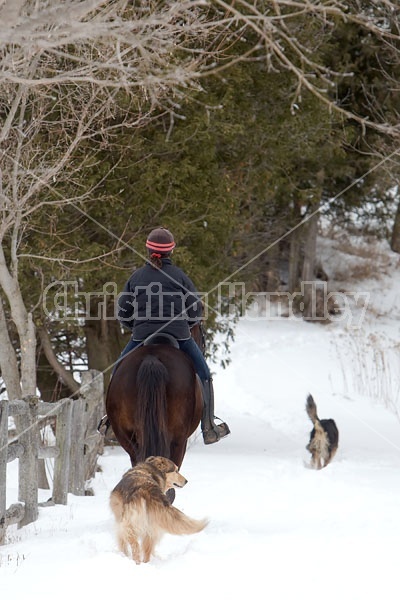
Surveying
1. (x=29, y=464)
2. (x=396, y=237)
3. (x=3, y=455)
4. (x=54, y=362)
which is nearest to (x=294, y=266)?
(x=396, y=237)

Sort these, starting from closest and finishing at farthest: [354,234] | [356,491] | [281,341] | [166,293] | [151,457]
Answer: [151,457], [166,293], [356,491], [281,341], [354,234]

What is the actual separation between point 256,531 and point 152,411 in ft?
5.10

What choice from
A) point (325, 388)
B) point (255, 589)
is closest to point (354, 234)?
point (325, 388)

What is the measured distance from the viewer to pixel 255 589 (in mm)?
5281

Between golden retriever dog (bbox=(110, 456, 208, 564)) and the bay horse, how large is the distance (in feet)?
2.57

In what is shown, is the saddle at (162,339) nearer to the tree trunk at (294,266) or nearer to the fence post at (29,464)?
the fence post at (29,464)

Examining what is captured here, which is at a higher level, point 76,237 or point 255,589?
point 76,237

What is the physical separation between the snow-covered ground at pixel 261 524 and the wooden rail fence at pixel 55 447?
10.2 inches

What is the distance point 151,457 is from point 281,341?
19.6 meters

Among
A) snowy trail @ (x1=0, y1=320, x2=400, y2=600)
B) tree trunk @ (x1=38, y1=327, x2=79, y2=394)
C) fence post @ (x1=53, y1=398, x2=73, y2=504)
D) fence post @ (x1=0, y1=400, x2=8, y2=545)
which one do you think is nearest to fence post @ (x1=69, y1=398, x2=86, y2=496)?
snowy trail @ (x1=0, y1=320, x2=400, y2=600)

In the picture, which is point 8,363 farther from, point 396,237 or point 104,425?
point 396,237

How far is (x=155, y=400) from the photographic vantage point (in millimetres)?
6977

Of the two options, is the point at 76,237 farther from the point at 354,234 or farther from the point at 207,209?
the point at 354,234

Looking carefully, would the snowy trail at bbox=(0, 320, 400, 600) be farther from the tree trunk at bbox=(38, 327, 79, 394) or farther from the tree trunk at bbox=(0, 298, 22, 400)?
the tree trunk at bbox=(0, 298, 22, 400)
